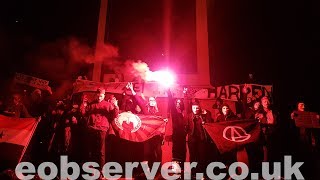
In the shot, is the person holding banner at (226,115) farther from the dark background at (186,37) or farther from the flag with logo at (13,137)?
the flag with logo at (13,137)

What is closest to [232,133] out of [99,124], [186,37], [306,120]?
[306,120]

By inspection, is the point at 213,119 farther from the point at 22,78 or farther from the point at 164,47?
the point at 22,78

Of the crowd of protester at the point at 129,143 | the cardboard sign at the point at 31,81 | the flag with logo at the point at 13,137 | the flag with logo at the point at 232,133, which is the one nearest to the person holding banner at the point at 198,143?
A: the crowd of protester at the point at 129,143

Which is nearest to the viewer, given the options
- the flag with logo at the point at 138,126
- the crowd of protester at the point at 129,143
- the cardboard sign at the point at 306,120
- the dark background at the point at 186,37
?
the crowd of protester at the point at 129,143

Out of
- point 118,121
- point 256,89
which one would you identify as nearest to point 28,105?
point 118,121

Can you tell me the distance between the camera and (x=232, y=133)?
397 inches

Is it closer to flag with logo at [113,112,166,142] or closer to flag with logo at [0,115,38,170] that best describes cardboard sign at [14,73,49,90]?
flag with logo at [0,115,38,170]

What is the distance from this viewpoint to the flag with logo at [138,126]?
33.1 ft

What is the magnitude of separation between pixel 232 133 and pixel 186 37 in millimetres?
5371

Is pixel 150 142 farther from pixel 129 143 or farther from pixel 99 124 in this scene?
pixel 99 124

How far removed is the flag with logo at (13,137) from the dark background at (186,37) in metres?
3.57

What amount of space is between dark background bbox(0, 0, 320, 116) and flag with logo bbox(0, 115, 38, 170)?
141 inches

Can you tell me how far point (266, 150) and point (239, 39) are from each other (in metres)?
6.38

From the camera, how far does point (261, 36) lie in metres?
14.9
